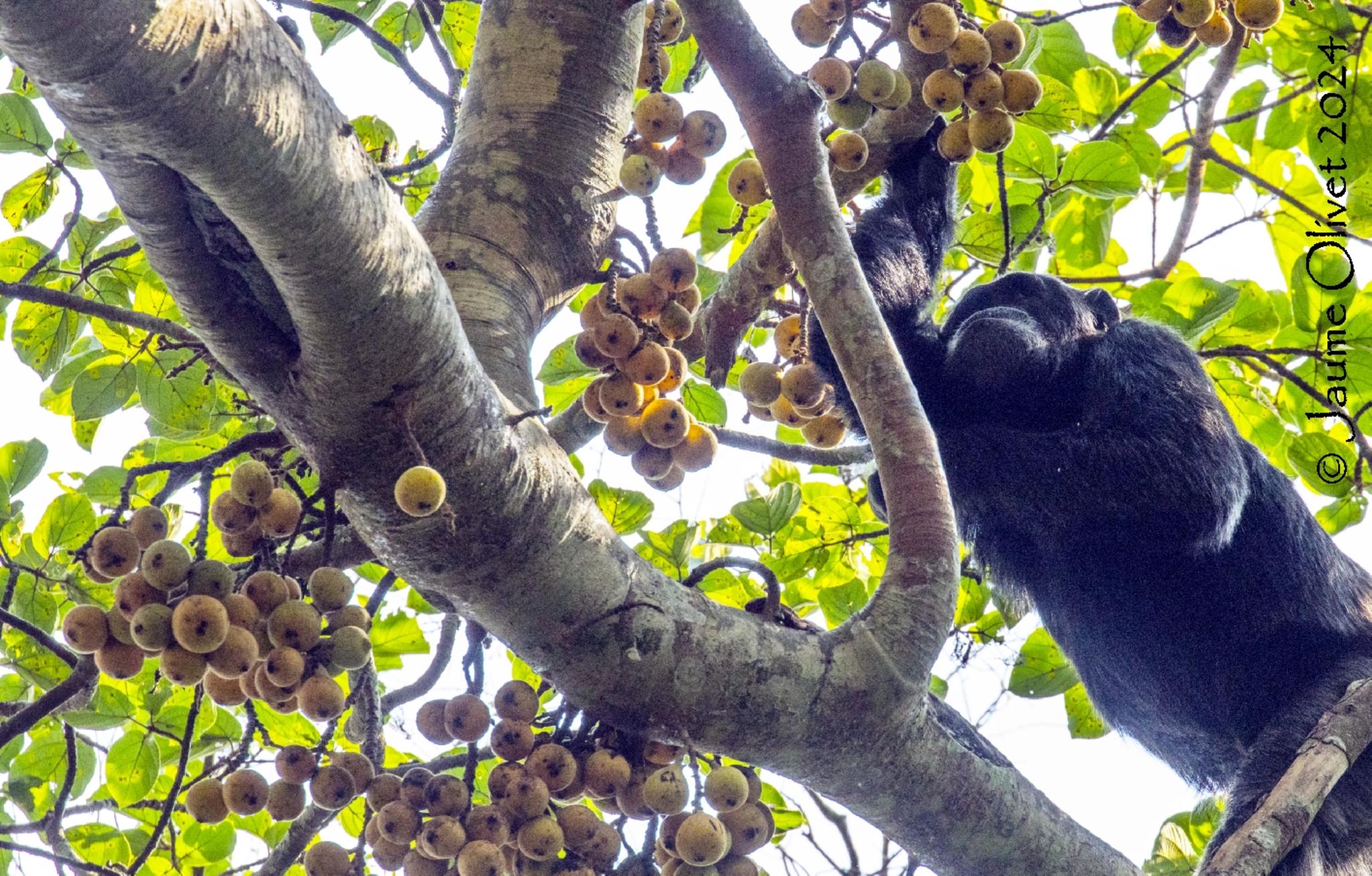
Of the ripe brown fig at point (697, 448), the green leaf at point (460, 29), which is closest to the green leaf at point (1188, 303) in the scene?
the ripe brown fig at point (697, 448)

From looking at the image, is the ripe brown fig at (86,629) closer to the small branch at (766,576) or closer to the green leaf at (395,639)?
the small branch at (766,576)

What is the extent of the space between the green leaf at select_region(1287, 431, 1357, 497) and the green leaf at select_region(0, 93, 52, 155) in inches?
A: 129

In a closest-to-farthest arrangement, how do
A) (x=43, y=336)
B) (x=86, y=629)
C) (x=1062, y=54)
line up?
(x=86, y=629) → (x=43, y=336) → (x=1062, y=54)

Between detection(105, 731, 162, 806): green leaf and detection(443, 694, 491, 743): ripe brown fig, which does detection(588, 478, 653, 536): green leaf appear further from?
detection(105, 731, 162, 806): green leaf

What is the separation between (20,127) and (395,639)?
57.8 inches

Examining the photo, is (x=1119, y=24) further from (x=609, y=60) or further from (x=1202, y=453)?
(x=609, y=60)

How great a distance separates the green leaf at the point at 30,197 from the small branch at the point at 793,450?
5.72 ft

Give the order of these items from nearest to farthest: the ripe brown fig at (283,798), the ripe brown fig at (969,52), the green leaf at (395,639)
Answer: the ripe brown fig at (283,798) → the ripe brown fig at (969,52) → the green leaf at (395,639)

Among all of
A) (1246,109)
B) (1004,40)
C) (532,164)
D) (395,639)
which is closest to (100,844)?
(395,639)

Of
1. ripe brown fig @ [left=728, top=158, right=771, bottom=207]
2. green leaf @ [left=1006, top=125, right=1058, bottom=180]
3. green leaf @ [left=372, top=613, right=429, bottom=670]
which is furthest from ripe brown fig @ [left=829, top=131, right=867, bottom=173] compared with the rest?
green leaf @ [left=372, top=613, right=429, bottom=670]

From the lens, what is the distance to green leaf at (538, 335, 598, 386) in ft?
10.6

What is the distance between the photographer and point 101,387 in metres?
2.84

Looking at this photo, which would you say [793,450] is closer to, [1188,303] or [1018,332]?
[1018,332]

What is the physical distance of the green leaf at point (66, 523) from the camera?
2.73 metres
